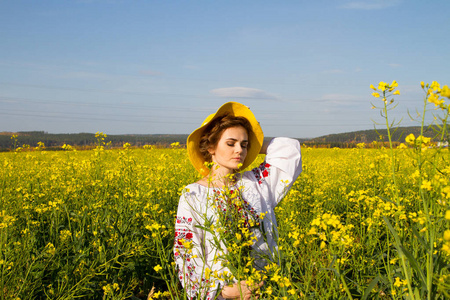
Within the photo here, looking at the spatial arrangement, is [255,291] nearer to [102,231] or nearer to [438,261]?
[438,261]

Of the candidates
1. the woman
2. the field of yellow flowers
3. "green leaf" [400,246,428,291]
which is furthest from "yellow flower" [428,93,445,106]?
the woman

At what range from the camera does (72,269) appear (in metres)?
2.22

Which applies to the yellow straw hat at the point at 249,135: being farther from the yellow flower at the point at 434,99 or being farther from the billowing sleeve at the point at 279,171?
the yellow flower at the point at 434,99

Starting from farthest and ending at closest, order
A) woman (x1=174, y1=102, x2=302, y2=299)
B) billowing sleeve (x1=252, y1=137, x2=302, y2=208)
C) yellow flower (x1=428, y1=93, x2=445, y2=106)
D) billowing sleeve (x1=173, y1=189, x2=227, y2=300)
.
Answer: billowing sleeve (x1=252, y1=137, x2=302, y2=208) < woman (x1=174, y1=102, x2=302, y2=299) < billowing sleeve (x1=173, y1=189, x2=227, y2=300) < yellow flower (x1=428, y1=93, x2=445, y2=106)

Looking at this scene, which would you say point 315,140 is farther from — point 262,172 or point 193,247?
point 193,247

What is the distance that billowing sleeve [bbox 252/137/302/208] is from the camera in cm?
240

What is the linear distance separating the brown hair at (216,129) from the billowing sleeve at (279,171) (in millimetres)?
289

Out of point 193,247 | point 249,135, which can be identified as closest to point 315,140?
point 249,135

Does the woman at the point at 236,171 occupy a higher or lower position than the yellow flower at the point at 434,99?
lower

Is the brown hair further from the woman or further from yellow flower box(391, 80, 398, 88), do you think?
yellow flower box(391, 80, 398, 88)

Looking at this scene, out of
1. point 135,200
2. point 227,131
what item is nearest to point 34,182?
point 135,200

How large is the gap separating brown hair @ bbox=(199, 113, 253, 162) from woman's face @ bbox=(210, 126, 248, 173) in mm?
42

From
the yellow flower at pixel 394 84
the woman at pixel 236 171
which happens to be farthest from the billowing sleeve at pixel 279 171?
the yellow flower at pixel 394 84

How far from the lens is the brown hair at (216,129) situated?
2.41m
